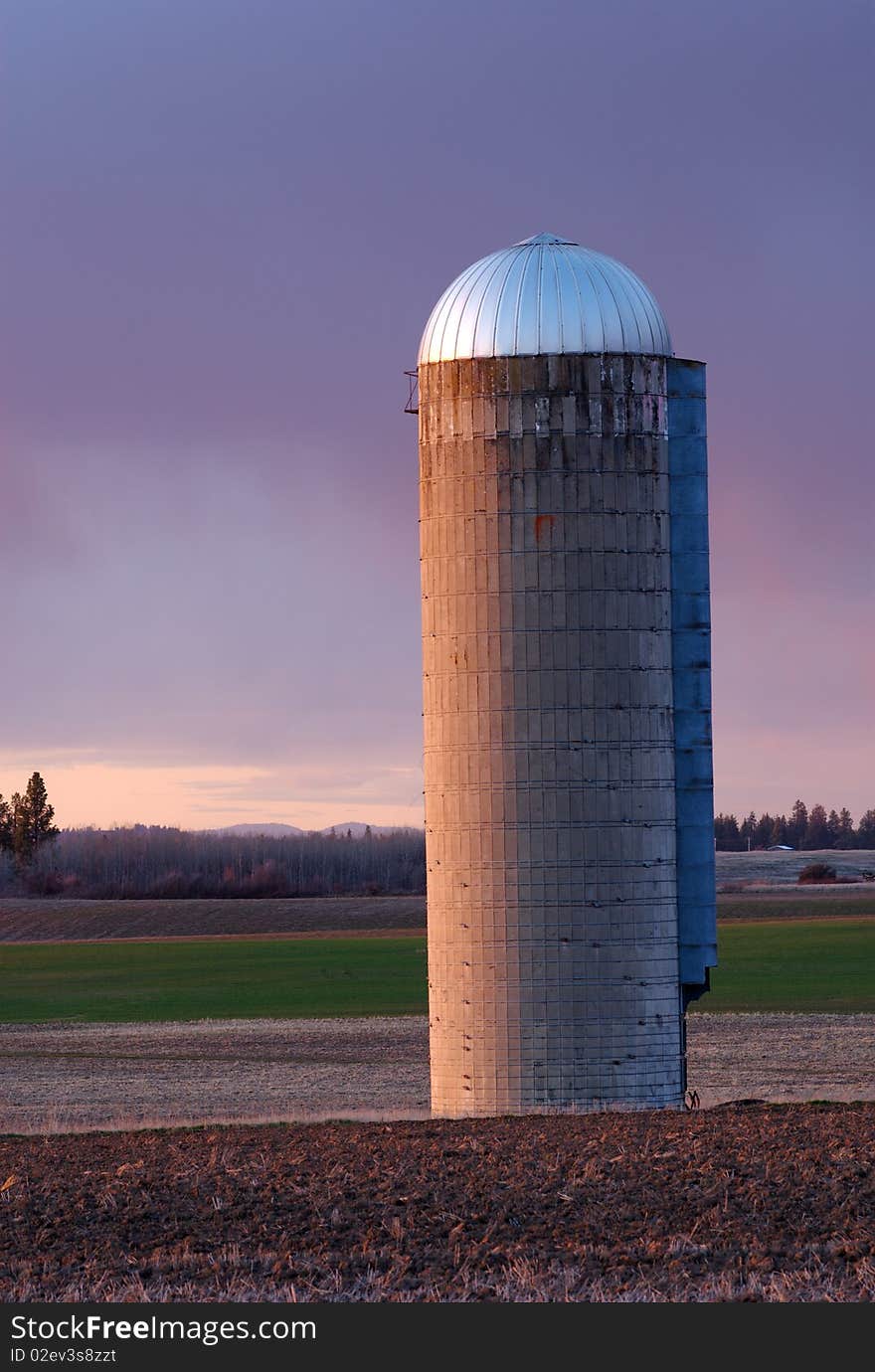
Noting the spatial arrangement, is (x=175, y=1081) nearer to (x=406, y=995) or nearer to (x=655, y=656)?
(x=655, y=656)

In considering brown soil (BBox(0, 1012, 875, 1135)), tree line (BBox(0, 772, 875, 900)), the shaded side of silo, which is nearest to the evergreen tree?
tree line (BBox(0, 772, 875, 900))

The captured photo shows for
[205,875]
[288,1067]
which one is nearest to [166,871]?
[205,875]

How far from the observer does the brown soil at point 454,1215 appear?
57.4 feet

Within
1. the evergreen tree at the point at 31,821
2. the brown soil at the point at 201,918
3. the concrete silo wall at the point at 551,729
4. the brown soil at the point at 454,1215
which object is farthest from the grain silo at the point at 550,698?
the evergreen tree at the point at 31,821

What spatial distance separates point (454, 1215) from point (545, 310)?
18.1 m

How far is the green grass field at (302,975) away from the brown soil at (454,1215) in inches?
1453

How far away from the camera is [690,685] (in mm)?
35625

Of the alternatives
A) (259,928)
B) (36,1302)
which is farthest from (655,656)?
(259,928)

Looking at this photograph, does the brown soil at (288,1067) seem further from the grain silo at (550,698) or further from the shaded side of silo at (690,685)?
the shaded side of silo at (690,685)

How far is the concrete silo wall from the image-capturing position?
33.8 meters

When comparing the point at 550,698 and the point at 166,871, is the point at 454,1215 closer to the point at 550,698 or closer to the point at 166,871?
the point at 550,698

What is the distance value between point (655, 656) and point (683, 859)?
3767 millimetres

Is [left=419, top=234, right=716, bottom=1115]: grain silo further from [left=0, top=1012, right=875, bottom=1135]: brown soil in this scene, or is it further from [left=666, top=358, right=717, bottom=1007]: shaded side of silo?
[left=0, top=1012, right=875, bottom=1135]: brown soil

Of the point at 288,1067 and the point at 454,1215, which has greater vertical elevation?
the point at 454,1215
